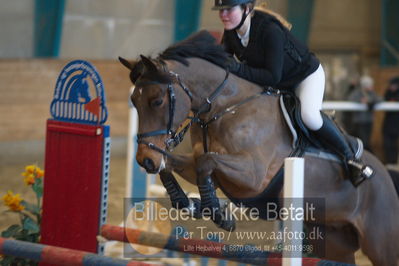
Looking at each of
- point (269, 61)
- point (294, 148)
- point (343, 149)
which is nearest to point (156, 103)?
point (269, 61)

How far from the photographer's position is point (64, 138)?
11.4 feet

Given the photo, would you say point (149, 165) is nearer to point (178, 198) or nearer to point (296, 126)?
point (178, 198)

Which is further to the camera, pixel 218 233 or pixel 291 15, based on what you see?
pixel 291 15

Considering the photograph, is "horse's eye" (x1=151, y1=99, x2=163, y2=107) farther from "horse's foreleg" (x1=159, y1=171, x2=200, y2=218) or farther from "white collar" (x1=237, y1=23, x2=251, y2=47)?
"white collar" (x1=237, y1=23, x2=251, y2=47)

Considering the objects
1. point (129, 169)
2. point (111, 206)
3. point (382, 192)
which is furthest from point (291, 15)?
point (382, 192)

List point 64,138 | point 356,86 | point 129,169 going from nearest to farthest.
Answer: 1. point 64,138
2. point 129,169
3. point 356,86

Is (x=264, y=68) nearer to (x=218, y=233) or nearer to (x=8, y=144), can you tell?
(x=218, y=233)

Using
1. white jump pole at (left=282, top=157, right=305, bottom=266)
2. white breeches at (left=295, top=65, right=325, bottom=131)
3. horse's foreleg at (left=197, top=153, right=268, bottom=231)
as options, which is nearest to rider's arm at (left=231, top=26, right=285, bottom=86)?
white breeches at (left=295, top=65, right=325, bottom=131)

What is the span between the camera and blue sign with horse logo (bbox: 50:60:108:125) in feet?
11.1

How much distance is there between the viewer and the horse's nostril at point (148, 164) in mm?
2865

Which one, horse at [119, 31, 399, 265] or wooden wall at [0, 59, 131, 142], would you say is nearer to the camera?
horse at [119, 31, 399, 265]

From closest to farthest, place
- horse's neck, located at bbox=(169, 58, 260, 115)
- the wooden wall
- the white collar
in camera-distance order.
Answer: horse's neck, located at bbox=(169, 58, 260, 115), the white collar, the wooden wall

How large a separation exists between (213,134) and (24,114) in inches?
247

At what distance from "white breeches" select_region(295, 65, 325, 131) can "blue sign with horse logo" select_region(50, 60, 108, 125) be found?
1.02m
